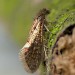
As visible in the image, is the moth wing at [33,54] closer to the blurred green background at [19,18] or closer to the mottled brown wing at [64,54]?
the blurred green background at [19,18]

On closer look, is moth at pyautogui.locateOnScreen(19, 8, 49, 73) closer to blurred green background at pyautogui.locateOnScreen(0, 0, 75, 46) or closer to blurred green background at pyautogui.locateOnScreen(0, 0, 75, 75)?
blurred green background at pyautogui.locateOnScreen(0, 0, 75, 75)

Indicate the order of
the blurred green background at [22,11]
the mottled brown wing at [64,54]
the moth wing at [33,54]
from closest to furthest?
the mottled brown wing at [64,54]
the moth wing at [33,54]
the blurred green background at [22,11]

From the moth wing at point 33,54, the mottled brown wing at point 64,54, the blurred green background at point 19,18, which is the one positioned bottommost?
the mottled brown wing at point 64,54

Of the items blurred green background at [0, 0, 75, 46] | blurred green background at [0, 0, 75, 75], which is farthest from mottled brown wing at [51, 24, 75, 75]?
blurred green background at [0, 0, 75, 46]

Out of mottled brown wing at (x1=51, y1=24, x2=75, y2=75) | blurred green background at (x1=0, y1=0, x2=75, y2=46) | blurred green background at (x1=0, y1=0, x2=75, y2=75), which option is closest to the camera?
mottled brown wing at (x1=51, y1=24, x2=75, y2=75)

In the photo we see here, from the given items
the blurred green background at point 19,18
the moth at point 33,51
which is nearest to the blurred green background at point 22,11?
the blurred green background at point 19,18

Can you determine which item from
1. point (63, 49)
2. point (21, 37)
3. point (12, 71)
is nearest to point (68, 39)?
point (63, 49)

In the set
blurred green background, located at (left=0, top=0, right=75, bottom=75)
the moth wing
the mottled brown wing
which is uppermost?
blurred green background, located at (left=0, top=0, right=75, bottom=75)

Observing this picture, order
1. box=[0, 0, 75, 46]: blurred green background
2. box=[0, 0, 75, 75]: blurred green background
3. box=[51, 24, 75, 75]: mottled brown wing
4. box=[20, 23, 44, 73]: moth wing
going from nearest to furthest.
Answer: box=[51, 24, 75, 75]: mottled brown wing, box=[20, 23, 44, 73]: moth wing, box=[0, 0, 75, 75]: blurred green background, box=[0, 0, 75, 46]: blurred green background

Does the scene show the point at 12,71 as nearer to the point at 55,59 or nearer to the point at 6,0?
Answer: the point at 6,0

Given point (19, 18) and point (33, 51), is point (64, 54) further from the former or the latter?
point (19, 18)

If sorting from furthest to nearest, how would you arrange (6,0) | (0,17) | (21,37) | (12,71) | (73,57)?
1. (12,71)
2. (0,17)
3. (6,0)
4. (21,37)
5. (73,57)
